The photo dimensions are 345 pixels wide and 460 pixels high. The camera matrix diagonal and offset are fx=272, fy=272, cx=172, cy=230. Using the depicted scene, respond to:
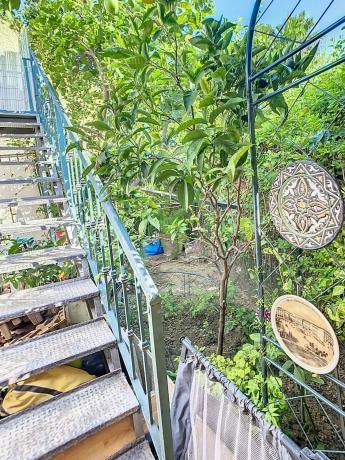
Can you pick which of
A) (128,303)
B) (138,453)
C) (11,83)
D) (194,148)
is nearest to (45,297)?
(128,303)

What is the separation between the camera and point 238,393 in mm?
1062

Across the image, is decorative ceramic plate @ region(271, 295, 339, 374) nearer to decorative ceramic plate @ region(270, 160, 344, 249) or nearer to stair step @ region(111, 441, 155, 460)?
decorative ceramic plate @ region(270, 160, 344, 249)

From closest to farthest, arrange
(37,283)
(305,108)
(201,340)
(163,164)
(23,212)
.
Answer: (163,164) → (305,108) → (37,283) → (201,340) → (23,212)

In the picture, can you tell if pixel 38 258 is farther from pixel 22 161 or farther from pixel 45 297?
pixel 22 161

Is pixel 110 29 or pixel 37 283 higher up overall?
pixel 110 29

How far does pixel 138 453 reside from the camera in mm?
1255

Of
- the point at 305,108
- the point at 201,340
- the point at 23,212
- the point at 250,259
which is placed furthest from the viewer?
the point at 23,212

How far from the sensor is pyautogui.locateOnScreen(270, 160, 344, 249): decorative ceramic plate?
2.87ft

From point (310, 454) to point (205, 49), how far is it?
→ 1.46 metres

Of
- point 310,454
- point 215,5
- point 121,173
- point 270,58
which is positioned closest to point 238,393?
point 310,454

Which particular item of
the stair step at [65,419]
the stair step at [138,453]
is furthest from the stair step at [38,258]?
the stair step at [138,453]

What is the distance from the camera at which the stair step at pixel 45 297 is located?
1510 mm

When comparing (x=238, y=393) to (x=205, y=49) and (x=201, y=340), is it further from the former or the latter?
(x=201, y=340)

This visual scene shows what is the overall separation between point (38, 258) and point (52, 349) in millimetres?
639
